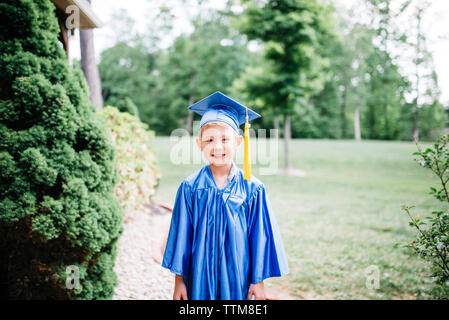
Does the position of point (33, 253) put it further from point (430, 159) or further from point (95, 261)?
point (430, 159)

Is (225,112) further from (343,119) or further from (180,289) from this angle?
(343,119)

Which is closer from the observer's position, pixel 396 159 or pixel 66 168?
pixel 66 168

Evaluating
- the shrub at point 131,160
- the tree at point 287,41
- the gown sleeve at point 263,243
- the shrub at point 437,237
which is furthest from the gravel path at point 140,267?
the tree at point 287,41

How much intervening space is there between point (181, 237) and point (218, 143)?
2.03ft

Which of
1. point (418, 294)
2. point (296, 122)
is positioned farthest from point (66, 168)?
point (296, 122)

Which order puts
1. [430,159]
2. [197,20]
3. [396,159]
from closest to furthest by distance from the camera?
[430,159] → [396,159] → [197,20]

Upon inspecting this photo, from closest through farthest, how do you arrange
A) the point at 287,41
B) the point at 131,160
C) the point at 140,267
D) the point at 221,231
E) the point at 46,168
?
the point at 221,231, the point at 46,168, the point at 140,267, the point at 131,160, the point at 287,41

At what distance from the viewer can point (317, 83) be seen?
1137cm

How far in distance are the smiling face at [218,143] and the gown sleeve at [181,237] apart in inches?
10.4

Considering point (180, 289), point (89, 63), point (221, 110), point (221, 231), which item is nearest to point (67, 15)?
point (221, 110)

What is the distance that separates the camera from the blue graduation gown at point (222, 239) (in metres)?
1.79

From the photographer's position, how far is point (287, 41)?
10.8m

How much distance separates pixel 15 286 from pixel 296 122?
35077 millimetres
